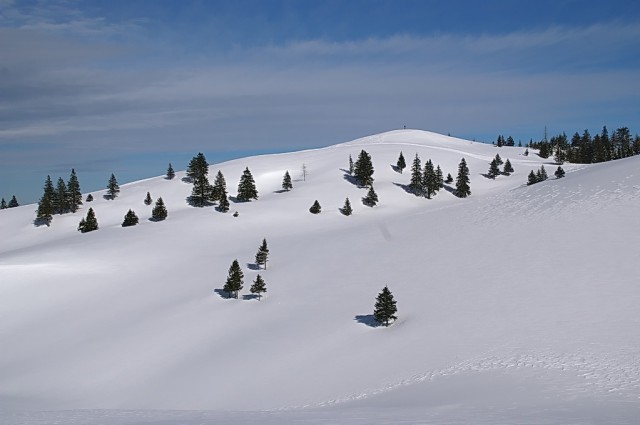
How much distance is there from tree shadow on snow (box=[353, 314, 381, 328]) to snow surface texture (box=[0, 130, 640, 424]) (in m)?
0.22

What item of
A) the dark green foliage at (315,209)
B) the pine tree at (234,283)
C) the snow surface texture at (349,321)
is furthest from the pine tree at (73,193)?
the pine tree at (234,283)

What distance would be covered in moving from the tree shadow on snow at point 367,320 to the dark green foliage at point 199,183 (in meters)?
64.5

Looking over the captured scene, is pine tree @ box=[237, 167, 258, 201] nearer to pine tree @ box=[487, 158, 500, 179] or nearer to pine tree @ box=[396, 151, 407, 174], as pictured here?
pine tree @ box=[396, 151, 407, 174]

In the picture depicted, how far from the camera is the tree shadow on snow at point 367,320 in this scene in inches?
1347

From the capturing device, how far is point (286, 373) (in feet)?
92.8

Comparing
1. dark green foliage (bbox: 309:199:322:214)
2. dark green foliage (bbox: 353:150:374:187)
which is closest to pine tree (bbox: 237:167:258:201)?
dark green foliage (bbox: 309:199:322:214)

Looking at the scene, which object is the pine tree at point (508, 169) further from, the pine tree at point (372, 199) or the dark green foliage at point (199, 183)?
the dark green foliage at point (199, 183)

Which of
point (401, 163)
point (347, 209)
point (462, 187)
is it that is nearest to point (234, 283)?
point (347, 209)

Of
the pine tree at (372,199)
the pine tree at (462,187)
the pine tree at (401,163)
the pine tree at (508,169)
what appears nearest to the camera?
the pine tree at (372,199)

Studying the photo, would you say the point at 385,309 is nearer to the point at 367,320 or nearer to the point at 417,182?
the point at 367,320

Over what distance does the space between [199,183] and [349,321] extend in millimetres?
65593

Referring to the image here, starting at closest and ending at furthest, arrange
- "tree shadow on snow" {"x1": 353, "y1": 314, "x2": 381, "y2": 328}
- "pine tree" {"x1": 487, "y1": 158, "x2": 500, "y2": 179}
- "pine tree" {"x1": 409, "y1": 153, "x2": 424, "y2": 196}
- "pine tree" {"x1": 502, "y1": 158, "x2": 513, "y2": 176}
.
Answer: "tree shadow on snow" {"x1": 353, "y1": 314, "x2": 381, "y2": 328} < "pine tree" {"x1": 409, "y1": 153, "x2": 424, "y2": 196} < "pine tree" {"x1": 487, "y1": 158, "x2": 500, "y2": 179} < "pine tree" {"x1": 502, "y1": 158, "x2": 513, "y2": 176}

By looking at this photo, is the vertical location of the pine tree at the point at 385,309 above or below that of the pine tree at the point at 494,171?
below

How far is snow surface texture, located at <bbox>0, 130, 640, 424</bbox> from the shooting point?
63.8ft
